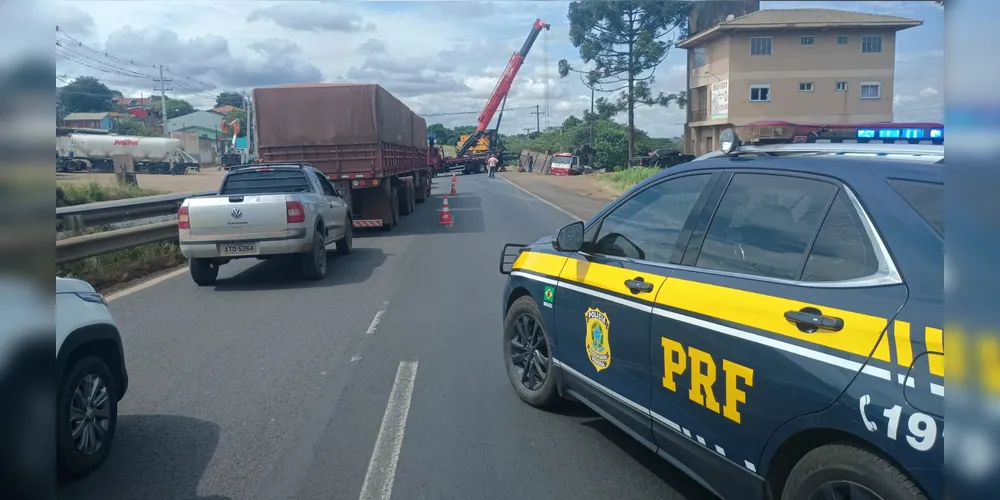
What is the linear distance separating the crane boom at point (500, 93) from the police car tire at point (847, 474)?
38339 mm

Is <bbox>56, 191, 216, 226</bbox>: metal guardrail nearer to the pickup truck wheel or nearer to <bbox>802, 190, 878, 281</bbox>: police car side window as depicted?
the pickup truck wheel

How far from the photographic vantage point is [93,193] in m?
32.8

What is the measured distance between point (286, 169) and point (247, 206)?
1966 millimetres

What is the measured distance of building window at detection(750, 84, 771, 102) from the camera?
13.9 meters

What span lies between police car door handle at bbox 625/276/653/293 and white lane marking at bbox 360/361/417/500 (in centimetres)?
170

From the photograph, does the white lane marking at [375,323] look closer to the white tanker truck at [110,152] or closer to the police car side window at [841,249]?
the police car side window at [841,249]

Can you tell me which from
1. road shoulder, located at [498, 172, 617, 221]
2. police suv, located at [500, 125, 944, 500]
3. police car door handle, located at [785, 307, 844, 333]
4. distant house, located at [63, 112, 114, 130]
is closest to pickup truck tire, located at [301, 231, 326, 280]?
police suv, located at [500, 125, 944, 500]

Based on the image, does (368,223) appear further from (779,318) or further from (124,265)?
(779,318)

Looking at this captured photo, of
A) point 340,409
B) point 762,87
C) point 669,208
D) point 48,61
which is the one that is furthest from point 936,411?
point 762,87

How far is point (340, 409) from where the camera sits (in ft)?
19.2

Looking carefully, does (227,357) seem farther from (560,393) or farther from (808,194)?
(808,194)

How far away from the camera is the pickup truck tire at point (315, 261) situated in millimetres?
11664

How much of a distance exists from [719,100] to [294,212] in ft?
29.1

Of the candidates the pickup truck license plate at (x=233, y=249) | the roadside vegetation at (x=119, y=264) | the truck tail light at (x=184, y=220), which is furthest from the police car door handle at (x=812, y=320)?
the truck tail light at (x=184, y=220)
